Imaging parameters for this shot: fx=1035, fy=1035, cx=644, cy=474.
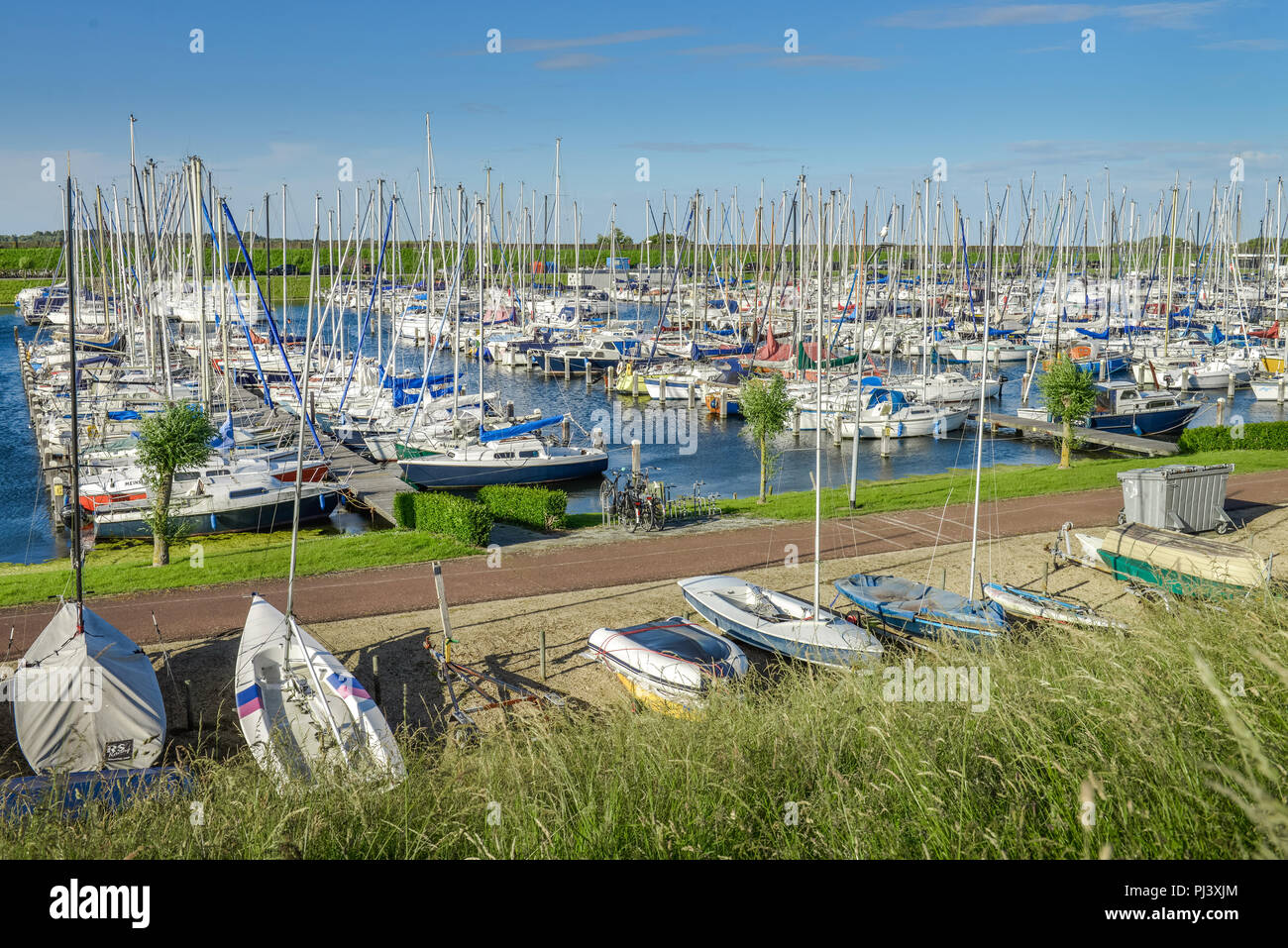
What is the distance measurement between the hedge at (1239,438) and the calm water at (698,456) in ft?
21.0

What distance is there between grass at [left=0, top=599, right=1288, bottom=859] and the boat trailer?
5.47m

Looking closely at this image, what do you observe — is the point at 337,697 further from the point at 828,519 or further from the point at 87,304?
the point at 87,304

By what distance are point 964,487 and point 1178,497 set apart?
26.3ft

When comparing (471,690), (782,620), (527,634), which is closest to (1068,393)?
(782,620)

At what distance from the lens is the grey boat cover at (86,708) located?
11891mm

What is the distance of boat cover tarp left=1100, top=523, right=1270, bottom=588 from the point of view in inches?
671

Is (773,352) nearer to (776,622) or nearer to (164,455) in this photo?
(164,455)

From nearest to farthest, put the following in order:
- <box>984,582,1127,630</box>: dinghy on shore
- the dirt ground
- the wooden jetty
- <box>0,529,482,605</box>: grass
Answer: the dirt ground < <box>984,582,1127,630</box>: dinghy on shore < <box>0,529,482,605</box>: grass < the wooden jetty

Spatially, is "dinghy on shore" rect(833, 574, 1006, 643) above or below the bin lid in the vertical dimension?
below

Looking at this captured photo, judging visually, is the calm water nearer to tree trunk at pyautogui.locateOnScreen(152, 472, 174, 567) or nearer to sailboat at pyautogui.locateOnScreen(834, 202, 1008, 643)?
tree trunk at pyautogui.locateOnScreen(152, 472, 174, 567)

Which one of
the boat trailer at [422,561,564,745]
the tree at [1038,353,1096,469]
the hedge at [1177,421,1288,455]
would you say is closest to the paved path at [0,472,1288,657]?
the boat trailer at [422,561,564,745]

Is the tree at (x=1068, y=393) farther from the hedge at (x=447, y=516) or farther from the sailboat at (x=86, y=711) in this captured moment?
the sailboat at (x=86, y=711)

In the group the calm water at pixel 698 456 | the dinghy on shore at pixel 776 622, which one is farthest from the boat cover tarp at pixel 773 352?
the dinghy on shore at pixel 776 622
